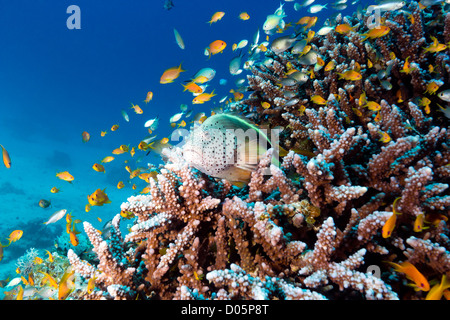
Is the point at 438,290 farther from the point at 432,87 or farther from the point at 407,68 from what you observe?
the point at 407,68

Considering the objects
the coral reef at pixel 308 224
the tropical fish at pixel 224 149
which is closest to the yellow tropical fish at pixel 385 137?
the coral reef at pixel 308 224

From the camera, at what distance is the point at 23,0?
9319 cm

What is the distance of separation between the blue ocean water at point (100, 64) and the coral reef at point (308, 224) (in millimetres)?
52950

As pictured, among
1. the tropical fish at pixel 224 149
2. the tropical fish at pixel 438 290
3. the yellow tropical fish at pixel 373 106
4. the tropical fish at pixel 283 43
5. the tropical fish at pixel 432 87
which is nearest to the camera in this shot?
the tropical fish at pixel 438 290

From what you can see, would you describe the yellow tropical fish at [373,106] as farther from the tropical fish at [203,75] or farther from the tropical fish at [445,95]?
the tropical fish at [203,75]

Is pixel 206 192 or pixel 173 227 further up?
pixel 206 192

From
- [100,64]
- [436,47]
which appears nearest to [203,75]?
[436,47]

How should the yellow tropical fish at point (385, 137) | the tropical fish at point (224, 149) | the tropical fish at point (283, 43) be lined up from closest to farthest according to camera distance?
the tropical fish at point (224, 149)
the yellow tropical fish at point (385, 137)
the tropical fish at point (283, 43)

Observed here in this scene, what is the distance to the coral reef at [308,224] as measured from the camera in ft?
5.76

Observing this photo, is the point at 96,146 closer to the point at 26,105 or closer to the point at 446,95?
the point at 26,105

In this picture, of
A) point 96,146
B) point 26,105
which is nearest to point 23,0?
point 26,105

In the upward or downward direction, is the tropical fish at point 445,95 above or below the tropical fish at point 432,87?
below

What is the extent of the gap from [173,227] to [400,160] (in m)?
2.52
